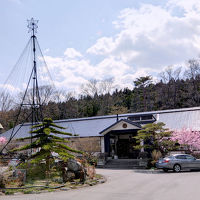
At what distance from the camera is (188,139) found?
82.0ft

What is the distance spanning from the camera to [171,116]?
107 ft

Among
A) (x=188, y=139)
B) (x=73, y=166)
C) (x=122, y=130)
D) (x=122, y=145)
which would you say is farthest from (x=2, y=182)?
(x=122, y=145)

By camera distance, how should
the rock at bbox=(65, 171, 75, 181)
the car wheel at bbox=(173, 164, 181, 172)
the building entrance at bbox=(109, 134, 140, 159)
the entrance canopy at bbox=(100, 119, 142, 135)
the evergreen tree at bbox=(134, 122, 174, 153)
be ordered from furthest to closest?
the building entrance at bbox=(109, 134, 140, 159), the entrance canopy at bbox=(100, 119, 142, 135), the evergreen tree at bbox=(134, 122, 174, 153), the car wheel at bbox=(173, 164, 181, 172), the rock at bbox=(65, 171, 75, 181)

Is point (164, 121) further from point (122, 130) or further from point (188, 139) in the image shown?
point (188, 139)

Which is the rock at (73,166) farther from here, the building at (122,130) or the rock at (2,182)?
the building at (122,130)

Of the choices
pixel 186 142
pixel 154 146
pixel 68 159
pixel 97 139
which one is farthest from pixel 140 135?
pixel 68 159

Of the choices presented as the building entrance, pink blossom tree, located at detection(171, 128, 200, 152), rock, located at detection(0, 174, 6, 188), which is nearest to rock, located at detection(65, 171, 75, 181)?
rock, located at detection(0, 174, 6, 188)

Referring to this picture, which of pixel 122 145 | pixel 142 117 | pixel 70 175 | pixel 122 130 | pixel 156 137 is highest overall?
pixel 142 117

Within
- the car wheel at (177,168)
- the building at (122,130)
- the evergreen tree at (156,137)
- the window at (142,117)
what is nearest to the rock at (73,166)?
the car wheel at (177,168)

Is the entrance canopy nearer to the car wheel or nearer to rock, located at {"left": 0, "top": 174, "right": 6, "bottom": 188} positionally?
the car wheel

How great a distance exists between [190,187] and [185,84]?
152 ft

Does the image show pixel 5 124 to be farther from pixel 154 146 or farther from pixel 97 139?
pixel 154 146

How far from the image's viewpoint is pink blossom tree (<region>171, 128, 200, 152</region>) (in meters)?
24.9

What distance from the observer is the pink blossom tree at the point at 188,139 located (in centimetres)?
2489
